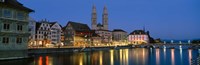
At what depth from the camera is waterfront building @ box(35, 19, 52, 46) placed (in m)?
99.9

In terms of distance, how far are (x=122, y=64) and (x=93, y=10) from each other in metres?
150

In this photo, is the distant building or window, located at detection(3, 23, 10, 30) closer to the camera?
window, located at detection(3, 23, 10, 30)

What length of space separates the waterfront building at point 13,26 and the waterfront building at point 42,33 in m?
48.7

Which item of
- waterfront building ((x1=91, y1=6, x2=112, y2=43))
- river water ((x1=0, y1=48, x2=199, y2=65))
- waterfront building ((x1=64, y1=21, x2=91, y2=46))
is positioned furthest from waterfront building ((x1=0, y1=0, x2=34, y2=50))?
waterfront building ((x1=91, y1=6, x2=112, y2=43))

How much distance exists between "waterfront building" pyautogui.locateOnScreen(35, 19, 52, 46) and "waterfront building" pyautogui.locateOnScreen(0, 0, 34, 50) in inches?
1916

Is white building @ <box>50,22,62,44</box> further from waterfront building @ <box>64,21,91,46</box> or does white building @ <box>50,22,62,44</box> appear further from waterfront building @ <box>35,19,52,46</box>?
waterfront building @ <box>64,21,91,46</box>

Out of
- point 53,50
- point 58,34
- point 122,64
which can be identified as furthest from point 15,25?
point 58,34

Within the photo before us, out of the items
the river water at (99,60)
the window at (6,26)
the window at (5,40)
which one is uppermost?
the window at (6,26)

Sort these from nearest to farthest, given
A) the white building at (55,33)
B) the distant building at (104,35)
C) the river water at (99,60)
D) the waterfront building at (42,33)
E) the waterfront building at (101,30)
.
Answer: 1. the river water at (99,60)
2. the waterfront building at (42,33)
3. the white building at (55,33)
4. the distant building at (104,35)
5. the waterfront building at (101,30)

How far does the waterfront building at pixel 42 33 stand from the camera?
9989 centimetres

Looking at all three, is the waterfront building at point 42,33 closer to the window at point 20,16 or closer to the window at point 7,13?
the window at point 20,16

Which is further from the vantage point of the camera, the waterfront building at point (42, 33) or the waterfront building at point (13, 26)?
the waterfront building at point (42, 33)

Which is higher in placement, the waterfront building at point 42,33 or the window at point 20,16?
the window at point 20,16

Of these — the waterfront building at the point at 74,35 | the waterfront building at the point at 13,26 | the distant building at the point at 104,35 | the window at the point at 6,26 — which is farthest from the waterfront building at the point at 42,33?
the distant building at the point at 104,35
